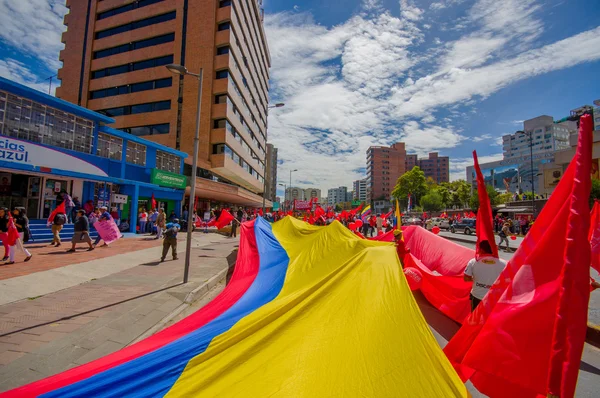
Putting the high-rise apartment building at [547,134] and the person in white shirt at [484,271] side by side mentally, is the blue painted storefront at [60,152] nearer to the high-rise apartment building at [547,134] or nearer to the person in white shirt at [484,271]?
the person in white shirt at [484,271]

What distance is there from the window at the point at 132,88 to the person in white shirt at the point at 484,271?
125 feet

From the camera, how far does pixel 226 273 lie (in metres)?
9.30

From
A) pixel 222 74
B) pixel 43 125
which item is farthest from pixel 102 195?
pixel 222 74

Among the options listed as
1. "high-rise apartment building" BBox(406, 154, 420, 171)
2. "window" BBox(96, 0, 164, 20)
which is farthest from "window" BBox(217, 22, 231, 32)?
"high-rise apartment building" BBox(406, 154, 420, 171)

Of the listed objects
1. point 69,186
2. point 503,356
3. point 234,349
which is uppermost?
point 69,186

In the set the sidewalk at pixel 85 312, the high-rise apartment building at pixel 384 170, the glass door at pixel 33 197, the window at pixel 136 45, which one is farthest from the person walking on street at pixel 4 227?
the high-rise apartment building at pixel 384 170

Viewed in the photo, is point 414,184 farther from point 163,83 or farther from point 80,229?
point 80,229

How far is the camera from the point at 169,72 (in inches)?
1361

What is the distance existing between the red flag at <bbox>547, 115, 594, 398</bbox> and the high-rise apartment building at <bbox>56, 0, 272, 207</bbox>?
92.0 feet

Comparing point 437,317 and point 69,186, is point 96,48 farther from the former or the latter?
point 437,317

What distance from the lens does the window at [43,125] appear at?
499 inches

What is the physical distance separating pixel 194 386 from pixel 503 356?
2007 millimetres

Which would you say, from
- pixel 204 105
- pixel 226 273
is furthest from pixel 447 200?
pixel 226 273

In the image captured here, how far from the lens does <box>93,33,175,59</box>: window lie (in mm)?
35688
